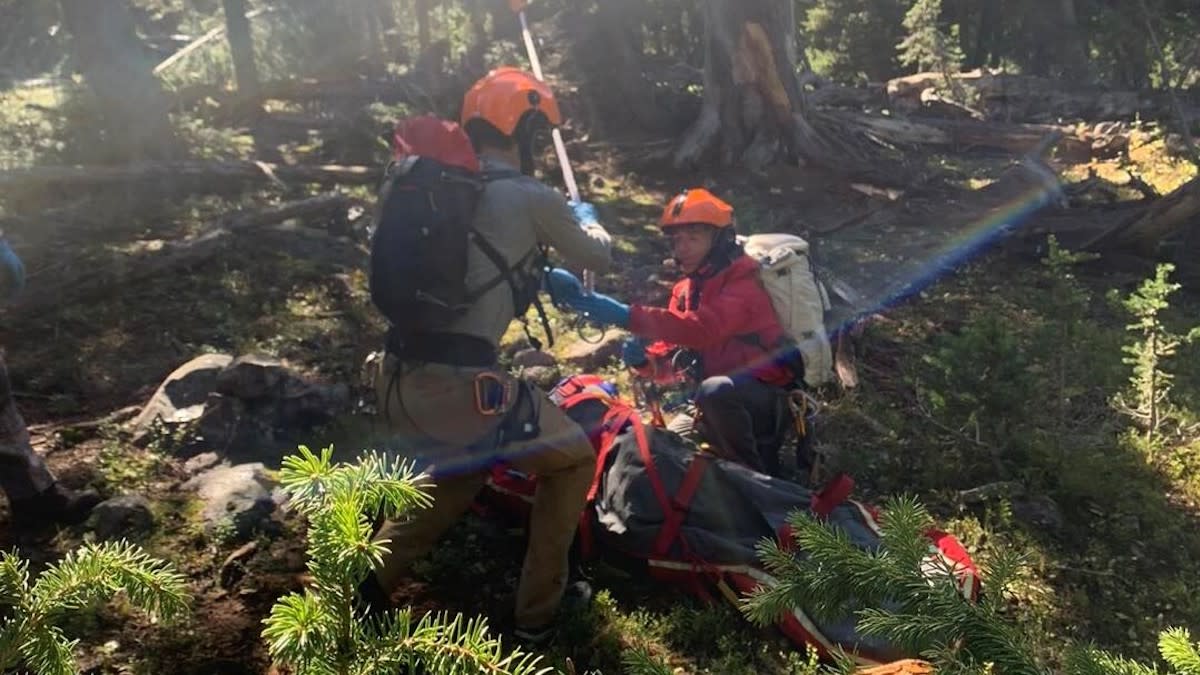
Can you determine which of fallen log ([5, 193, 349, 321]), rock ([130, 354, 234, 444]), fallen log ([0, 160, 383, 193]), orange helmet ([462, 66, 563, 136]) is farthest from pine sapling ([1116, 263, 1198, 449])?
fallen log ([0, 160, 383, 193])

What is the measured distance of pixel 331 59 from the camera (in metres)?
22.5

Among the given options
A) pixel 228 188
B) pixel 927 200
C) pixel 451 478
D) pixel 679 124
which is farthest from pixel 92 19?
pixel 927 200

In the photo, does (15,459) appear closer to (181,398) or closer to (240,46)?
(181,398)

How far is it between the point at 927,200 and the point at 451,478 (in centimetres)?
1172

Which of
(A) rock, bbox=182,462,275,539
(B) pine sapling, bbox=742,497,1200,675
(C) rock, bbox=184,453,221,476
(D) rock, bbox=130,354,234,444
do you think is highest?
(B) pine sapling, bbox=742,497,1200,675

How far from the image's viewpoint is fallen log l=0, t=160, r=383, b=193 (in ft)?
35.6

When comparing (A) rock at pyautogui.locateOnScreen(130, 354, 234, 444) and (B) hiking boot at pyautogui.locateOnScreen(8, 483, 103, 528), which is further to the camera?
(A) rock at pyautogui.locateOnScreen(130, 354, 234, 444)

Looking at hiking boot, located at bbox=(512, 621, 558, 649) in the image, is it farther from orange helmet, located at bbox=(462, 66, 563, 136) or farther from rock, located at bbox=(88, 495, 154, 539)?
orange helmet, located at bbox=(462, 66, 563, 136)

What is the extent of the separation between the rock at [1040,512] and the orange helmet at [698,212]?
2.79 metres

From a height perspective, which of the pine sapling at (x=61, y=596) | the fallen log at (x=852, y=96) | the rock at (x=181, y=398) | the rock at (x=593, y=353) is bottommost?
the rock at (x=593, y=353)

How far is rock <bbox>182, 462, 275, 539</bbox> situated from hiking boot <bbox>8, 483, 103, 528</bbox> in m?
0.61

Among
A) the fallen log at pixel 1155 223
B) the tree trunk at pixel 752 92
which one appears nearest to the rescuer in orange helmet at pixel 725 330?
the fallen log at pixel 1155 223

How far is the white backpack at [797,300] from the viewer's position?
216 inches

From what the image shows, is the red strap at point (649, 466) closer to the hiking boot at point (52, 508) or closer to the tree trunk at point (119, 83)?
the hiking boot at point (52, 508)
